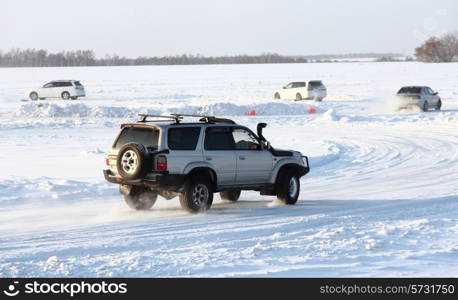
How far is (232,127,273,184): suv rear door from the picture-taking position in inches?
601

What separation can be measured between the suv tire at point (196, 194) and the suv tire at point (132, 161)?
83 centimetres

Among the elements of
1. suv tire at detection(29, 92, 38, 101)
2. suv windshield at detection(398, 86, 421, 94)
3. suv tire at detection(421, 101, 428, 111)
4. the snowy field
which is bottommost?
the snowy field

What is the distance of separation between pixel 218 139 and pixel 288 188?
6.06ft

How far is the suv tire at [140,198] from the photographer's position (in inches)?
590

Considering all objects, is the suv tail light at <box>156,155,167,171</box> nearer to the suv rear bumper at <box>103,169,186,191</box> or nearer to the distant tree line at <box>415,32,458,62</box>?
the suv rear bumper at <box>103,169,186,191</box>

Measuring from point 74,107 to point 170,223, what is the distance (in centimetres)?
2835

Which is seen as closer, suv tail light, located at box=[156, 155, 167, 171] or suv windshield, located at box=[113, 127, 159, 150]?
suv tail light, located at box=[156, 155, 167, 171]

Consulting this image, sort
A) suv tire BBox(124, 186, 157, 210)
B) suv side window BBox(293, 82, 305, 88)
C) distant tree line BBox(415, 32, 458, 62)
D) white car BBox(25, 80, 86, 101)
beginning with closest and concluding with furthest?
suv tire BBox(124, 186, 157, 210) → suv side window BBox(293, 82, 305, 88) → white car BBox(25, 80, 86, 101) → distant tree line BBox(415, 32, 458, 62)

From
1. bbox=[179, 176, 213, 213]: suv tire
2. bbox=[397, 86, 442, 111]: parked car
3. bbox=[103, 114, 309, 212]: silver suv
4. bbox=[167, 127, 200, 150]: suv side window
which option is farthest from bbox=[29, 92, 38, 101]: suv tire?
bbox=[179, 176, 213, 213]: suv tire

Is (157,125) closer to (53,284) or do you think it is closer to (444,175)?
(53,284)

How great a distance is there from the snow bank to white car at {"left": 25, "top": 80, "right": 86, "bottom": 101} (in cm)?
1677

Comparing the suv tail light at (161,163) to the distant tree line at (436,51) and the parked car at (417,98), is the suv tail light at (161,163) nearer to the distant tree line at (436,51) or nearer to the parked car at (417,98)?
the parked car at (417,98)

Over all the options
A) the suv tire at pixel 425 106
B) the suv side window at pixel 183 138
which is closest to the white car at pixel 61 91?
the suv tire at pixel 425 106

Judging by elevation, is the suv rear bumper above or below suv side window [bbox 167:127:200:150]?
below
